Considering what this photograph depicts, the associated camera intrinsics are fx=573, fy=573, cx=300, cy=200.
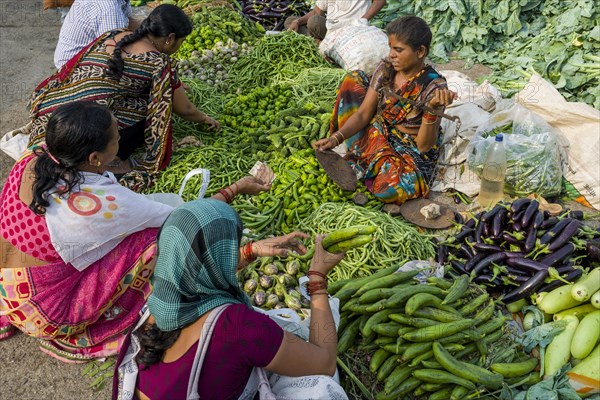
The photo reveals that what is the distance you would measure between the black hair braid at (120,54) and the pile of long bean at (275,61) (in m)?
1.75

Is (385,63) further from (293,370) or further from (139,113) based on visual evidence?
(293,370)

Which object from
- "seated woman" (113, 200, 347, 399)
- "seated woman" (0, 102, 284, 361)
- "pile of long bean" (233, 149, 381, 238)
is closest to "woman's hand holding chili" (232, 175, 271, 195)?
"seated woman" (0, 102, 284, 361)

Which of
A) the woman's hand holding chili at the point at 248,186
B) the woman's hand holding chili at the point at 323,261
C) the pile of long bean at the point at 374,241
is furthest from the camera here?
the pile of long bean at the point at 374,241

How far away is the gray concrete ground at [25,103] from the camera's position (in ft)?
11.0

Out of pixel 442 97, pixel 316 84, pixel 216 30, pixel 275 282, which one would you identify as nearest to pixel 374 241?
pixel 275 282

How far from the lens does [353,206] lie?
4.31 metres

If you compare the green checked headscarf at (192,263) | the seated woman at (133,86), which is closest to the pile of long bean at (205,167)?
the seated woman at (133,86)

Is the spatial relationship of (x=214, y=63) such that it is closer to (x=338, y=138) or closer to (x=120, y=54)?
(x=120, y=54)

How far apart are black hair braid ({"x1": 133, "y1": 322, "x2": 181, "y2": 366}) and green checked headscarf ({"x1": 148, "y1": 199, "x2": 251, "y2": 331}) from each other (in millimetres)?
46

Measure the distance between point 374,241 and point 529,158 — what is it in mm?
1714

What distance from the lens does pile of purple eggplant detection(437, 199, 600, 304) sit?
352 cm

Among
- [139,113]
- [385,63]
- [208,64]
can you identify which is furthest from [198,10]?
[385,63]

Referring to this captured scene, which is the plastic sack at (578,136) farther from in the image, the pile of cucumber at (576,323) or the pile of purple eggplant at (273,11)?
the pile of purple eggplant at (273,11)

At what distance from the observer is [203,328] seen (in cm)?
222
